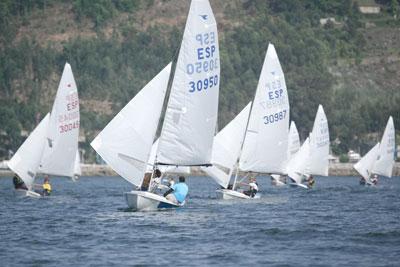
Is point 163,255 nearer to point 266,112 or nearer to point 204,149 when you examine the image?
point 204,149

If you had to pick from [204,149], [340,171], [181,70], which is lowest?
[340,171]

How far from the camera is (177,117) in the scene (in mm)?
52188

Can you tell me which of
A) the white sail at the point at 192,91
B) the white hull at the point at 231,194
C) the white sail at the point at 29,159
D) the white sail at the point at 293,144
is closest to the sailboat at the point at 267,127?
the white hull at the point at 231,194

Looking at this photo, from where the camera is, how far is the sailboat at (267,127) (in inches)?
2618

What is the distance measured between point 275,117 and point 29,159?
1373 cm

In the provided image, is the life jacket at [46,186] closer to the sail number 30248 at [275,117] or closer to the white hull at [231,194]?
the white hull at [231,194]

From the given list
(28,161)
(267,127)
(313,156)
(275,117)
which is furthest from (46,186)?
(313,156)

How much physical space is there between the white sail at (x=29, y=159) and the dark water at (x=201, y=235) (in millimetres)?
6429

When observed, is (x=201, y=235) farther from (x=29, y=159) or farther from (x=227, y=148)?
(x=29, y=159)

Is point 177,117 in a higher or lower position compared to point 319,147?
higher

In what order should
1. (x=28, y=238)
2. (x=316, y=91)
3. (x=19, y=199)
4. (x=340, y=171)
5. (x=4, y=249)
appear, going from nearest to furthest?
(x=4, y=249)
(x=28, y=238)
(x=19, y=199)
(x=340, y=171)
(x=316, y=91)

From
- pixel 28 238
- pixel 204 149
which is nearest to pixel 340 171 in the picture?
pixel 204 149

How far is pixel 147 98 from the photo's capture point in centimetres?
5259

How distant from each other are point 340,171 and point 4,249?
4688 inches
